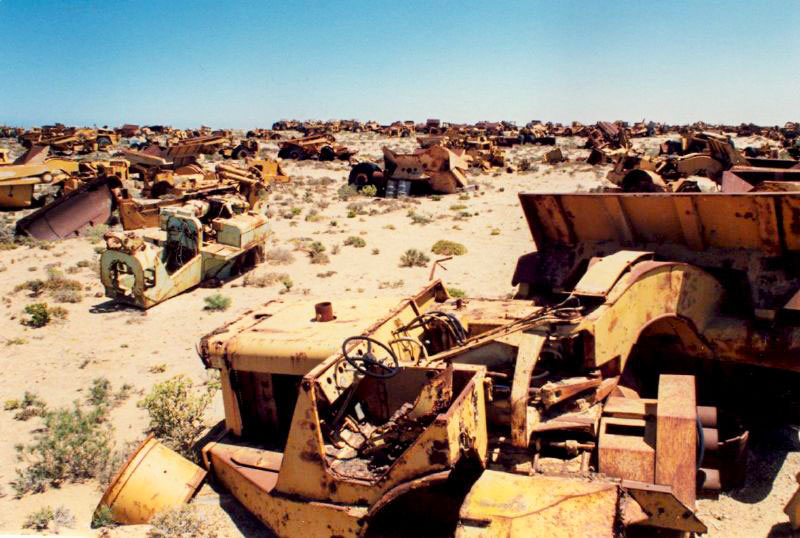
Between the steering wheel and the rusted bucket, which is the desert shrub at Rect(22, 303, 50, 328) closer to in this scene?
the rusted bucket

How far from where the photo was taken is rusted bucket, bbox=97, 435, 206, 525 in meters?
4.91

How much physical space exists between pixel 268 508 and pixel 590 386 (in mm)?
2536

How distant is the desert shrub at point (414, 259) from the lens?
1353 centimetres

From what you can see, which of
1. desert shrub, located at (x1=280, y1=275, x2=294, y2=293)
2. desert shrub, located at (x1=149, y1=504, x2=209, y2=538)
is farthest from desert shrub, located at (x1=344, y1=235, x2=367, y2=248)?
desert shrub, located at (x1=149, y1=504, x2=209, y2=538)

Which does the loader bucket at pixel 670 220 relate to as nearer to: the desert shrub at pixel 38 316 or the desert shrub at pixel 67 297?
the desert shrub at pixel 38 316

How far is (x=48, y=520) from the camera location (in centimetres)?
509

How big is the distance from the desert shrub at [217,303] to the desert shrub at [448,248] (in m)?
5.35

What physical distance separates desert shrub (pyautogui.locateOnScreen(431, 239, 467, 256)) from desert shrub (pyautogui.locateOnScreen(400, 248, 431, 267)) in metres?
0.55

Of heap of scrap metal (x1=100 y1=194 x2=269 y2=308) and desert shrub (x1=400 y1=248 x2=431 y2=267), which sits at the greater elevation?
heap of scrap metal (x1=100 y1=194 x2=269 y2=308)

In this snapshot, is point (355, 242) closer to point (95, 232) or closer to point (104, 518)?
point (95, 232)

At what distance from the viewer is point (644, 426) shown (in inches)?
149

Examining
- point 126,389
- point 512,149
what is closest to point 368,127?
point 512,149

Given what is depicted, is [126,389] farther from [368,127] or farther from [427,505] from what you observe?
[368,127]

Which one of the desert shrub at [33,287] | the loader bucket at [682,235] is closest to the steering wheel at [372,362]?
the loader bucket at [682,235]
